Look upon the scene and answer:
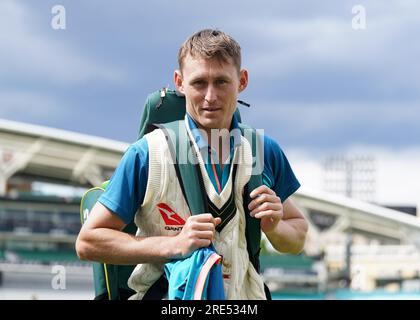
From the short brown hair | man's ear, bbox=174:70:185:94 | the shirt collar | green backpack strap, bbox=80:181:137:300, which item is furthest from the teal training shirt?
green backpack strap, bbox=80:181:137:300

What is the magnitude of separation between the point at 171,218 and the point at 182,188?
0.11 meters

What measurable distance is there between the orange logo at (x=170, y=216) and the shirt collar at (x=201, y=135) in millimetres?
231

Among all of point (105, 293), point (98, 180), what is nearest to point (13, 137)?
point (98, 180)

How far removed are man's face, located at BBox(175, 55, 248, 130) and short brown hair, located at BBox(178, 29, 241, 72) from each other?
0.06 ft

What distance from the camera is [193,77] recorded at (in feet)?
8.00

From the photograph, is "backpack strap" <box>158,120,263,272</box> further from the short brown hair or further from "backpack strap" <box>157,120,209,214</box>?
the short brown hair

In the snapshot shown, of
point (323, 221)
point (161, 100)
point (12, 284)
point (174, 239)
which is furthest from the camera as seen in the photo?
point (323, 221)

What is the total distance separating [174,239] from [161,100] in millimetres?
767

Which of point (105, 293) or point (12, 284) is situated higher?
point (105, 293)

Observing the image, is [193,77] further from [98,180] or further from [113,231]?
[98,180]

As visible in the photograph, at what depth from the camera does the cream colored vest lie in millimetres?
2438

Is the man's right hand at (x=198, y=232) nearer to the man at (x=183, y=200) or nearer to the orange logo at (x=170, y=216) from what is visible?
the man at (x=183, y=200)

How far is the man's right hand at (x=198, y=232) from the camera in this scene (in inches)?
89.7

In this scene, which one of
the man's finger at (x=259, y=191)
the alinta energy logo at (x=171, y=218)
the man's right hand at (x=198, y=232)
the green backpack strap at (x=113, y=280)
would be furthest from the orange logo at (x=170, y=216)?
the green backpack strap at (x=113, y=280)
